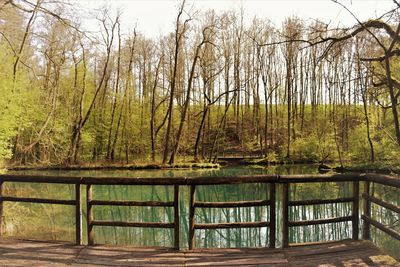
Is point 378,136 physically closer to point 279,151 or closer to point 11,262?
point 279,151

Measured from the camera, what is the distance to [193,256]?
4695 millimetres

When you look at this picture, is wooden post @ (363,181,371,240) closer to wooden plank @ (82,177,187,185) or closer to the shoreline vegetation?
wooden plank @ (82,177,187,185)

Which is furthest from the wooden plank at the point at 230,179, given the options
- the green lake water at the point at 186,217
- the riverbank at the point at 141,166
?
the riverbank at the point at 141,166

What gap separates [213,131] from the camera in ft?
126

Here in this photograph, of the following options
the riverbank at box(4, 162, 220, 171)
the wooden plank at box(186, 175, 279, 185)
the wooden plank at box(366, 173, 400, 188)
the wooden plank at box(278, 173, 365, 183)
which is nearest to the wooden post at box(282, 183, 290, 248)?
the wooden plank at box(278, 173, 365, 183)

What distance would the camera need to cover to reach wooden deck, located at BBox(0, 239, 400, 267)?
173 inches

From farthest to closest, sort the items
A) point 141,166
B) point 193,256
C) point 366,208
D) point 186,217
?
point 141,166
point 186,217
point 366,208
point 193,256

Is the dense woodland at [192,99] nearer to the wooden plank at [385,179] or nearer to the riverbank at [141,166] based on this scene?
the riverbank at [141,166]

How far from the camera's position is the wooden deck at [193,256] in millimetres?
4395

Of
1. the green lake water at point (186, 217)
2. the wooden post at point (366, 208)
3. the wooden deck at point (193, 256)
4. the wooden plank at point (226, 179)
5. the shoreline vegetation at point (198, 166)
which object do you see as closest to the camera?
the wooden deck at point (193, 256)

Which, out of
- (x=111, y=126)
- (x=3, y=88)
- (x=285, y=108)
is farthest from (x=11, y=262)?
(x=285, y=108)

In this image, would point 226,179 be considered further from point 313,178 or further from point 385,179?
point 385,179

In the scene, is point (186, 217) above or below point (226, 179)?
below

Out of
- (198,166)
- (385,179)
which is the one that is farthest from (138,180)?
(198,166)
